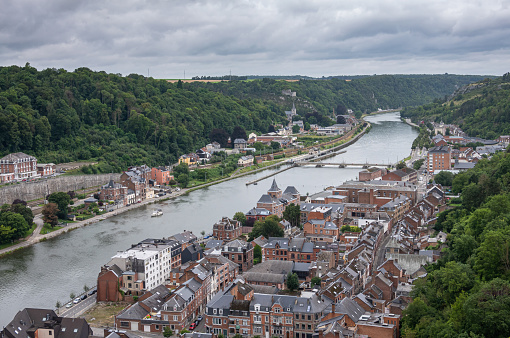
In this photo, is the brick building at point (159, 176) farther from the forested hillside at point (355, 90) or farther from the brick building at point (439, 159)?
the forested hillside at point (355, 90)

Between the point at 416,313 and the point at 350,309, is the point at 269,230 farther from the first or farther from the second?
the point at 416,313

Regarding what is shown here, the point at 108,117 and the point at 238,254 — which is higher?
the point at 108,117

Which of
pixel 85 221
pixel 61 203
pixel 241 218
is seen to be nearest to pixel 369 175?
pixel 241 218

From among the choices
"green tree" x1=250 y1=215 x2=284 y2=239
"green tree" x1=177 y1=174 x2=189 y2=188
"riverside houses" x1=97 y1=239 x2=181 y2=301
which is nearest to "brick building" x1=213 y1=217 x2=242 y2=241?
"green tree" x1=250 y1=215 x2=284 y2=239

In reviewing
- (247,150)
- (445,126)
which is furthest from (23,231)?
(445,126)

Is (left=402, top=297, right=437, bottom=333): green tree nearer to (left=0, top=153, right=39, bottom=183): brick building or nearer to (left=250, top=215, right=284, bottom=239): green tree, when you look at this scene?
(left=250, top=215, right=284, bottom=239): green tree

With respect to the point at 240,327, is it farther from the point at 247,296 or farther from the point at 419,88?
the point at 419,88
